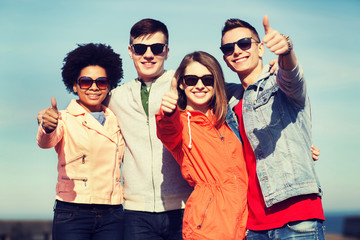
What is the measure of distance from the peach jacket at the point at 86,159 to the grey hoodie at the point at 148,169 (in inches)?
5.9

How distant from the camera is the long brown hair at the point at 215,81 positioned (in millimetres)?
4656

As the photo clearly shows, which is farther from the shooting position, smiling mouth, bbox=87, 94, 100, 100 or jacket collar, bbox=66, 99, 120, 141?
smiling mouth, bbox=87, 94, 100, 100

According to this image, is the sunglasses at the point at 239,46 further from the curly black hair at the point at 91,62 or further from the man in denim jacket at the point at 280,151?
the curly black hair at the point at 91,62

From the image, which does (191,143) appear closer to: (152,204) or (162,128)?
(162,128)

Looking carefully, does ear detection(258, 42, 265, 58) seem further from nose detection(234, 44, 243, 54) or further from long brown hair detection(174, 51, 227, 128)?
long brown hair detection(174, 51, 227, 128)

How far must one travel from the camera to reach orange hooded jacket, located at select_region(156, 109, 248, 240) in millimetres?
3975

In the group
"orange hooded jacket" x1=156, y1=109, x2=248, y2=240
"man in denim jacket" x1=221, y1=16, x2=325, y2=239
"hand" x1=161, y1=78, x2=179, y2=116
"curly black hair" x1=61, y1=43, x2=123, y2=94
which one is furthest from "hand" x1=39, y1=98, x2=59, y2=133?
"man in denim jacket" x1=221, y1=16, x2=325, y2=239

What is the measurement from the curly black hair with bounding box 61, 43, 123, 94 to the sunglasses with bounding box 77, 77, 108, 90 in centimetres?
26

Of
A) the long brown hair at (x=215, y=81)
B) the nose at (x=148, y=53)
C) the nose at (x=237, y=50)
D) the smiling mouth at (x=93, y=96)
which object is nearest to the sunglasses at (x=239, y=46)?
the nose at (x=237, y=50)

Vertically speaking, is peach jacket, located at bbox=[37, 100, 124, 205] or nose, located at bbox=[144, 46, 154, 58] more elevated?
nose, located at bbox=[144, 46, 154, 58]

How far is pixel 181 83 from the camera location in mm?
4844

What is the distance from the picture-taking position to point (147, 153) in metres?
4.98

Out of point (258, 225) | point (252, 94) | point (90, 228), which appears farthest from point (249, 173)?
point (90, 228)

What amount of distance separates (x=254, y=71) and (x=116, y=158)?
202 cm
